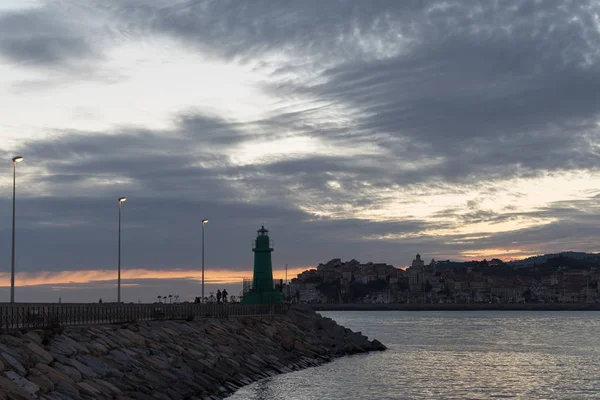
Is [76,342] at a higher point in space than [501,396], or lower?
higher

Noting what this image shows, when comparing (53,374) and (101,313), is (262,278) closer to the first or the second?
(101,313)

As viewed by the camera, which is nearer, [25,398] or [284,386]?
[25,398]

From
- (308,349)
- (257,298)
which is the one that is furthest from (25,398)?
(257,298)

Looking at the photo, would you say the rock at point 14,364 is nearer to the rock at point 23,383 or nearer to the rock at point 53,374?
the rock at point 23,383

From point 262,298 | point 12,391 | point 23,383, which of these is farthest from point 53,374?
point 262,298

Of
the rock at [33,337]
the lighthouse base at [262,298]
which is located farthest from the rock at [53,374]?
the lighthouse base at [262,298]

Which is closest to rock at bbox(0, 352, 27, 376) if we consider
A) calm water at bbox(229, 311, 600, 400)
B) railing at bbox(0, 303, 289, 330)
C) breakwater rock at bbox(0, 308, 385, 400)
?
breakwater rock at bbox(0, 308, 385, 400)

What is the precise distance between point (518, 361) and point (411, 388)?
21.4 m

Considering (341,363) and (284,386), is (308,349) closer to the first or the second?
(341,363)

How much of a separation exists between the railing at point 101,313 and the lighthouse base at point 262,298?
5.08 feet

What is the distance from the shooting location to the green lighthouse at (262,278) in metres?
69.1

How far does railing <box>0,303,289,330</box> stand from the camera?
3316 centimetres

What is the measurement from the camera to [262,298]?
68.9 m

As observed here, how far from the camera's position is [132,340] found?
36.2 metres
